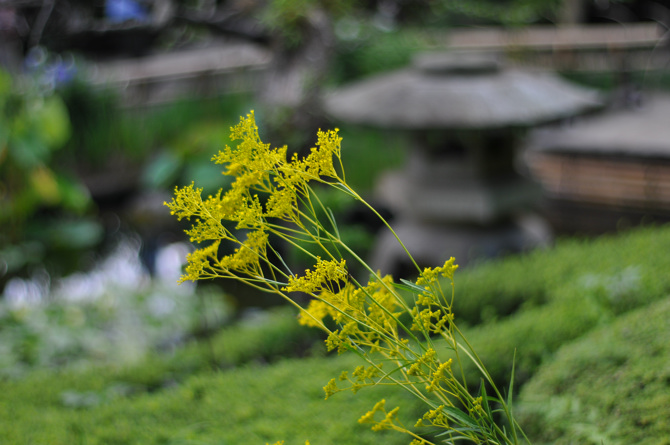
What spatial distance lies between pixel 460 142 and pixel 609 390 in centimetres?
334

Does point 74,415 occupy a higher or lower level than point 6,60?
lower

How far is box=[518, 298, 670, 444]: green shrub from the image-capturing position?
1.45m

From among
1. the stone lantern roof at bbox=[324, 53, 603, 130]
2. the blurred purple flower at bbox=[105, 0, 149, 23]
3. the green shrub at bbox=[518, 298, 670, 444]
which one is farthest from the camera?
the blurred purple flower at bbox=[105, 0, 149, 23]

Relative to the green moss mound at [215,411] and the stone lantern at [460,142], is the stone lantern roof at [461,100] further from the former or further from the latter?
the green moss mound at [215,411]

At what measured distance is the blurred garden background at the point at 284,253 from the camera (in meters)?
1.90

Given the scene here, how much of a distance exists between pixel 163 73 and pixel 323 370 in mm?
7351

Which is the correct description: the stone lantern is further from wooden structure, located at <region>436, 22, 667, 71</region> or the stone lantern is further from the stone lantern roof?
wooden structure, located at <region>436, 22, 667, 71</region>

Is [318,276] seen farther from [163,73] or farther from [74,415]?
[163,73]

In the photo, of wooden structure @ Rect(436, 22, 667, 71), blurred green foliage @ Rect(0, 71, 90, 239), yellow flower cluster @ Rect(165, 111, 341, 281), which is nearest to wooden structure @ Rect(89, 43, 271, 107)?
blurred green foliage @ Rect(0, 71, 90, 239)

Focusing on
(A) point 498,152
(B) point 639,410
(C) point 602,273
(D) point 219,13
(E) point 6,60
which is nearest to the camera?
(B) point 639,410

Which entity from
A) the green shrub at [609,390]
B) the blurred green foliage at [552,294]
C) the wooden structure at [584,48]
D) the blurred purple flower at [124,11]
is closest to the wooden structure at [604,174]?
the wooden structure at [584,48]

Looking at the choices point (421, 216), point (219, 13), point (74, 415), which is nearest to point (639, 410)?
point (74, 415)

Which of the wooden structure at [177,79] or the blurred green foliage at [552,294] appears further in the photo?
the wooden structure at [177,79]

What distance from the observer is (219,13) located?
209 inches
